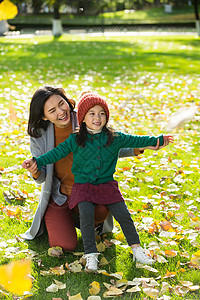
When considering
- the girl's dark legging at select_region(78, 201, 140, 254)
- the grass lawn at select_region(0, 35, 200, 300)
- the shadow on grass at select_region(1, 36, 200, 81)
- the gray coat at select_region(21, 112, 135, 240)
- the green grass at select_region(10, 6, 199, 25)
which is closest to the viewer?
the grass lawn at select_region(0, 35, 200, 300)

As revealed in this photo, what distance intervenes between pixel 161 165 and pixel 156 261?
2161mm

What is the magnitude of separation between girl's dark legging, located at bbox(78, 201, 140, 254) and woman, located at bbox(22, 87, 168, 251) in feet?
0.46

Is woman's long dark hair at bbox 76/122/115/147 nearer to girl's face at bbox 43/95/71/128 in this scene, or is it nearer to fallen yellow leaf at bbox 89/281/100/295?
girl's face at bbox 43/95/71/128

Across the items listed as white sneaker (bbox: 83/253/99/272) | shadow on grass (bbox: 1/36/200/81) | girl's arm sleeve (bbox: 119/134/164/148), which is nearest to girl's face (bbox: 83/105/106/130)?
girl's arm sleeve (bbox: 119/134/164/148)

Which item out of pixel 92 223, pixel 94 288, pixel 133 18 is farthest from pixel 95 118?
pixel 133 18

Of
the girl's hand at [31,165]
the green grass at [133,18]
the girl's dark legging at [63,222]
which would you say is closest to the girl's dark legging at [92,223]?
the girl's dark legging at [63,222]

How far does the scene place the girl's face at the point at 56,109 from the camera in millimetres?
3019

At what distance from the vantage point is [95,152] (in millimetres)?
2826

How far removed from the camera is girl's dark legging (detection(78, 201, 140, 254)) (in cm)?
279

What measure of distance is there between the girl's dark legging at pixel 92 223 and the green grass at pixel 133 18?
3381 centimetres

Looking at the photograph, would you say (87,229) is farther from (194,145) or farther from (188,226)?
(194,145)

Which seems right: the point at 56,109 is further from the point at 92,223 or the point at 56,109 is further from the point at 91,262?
the point at 91,262

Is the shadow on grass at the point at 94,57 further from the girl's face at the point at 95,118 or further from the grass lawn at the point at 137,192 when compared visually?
the girl's face at the point at 95,118

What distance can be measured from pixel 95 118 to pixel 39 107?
51cm
